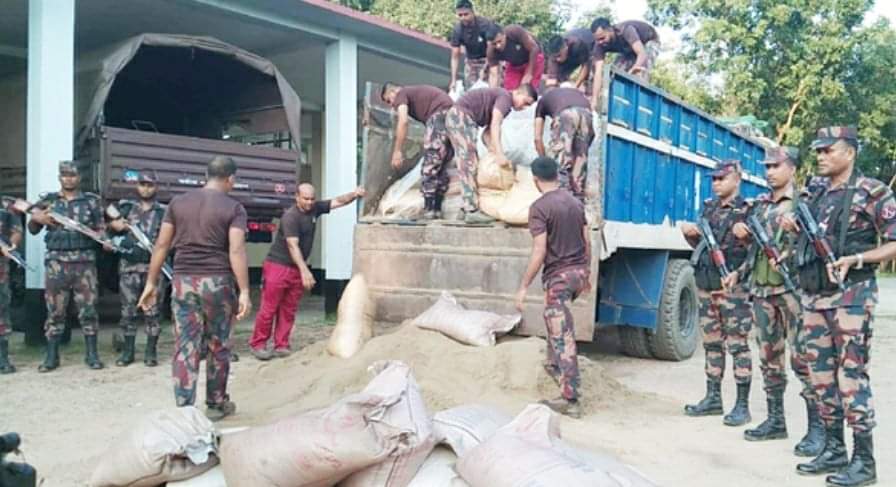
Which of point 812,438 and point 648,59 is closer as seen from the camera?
point 812,438

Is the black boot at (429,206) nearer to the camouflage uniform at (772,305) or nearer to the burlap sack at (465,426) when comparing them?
the camouflage uniform at (772,305)

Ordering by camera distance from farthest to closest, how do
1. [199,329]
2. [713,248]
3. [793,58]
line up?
[793,58] → [713,248] → [199,329]

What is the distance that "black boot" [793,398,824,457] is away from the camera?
3.78 m

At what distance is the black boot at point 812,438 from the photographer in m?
3.78

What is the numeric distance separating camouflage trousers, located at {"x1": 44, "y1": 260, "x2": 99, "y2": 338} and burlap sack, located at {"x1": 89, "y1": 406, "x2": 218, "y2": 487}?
312 cm

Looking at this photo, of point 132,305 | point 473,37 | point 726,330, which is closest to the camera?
point 726,330

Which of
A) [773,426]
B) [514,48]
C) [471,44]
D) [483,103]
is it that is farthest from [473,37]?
[773,426]

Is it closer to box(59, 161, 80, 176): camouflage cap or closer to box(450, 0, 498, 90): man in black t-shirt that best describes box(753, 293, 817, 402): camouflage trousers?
box(450, 0, 498, 90): man in black t-shirt

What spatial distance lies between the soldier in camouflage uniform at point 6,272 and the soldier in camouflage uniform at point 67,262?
14cm

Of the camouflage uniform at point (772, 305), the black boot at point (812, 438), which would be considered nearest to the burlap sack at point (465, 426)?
the black boot at point (812, 438)

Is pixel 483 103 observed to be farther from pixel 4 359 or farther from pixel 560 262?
pixel 4 359

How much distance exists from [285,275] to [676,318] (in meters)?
3.09

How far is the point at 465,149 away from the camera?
18.6ft

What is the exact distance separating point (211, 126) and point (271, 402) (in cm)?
482
